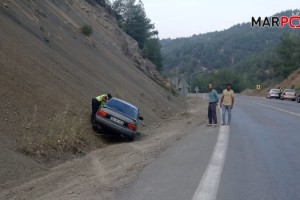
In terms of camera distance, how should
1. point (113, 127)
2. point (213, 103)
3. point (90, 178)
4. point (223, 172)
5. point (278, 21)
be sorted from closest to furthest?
point (223, 172) → point (90, 178) → point (113, 127) → point (213, 103) → point (278, 21)

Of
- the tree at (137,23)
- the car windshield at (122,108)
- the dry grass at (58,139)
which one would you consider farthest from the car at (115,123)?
the tree at (137,23)

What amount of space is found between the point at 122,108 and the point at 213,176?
10303mm

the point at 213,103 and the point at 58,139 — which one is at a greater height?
the point at 213,103

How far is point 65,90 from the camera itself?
792 inches

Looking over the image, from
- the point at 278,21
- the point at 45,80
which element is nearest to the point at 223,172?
the point at 45,80

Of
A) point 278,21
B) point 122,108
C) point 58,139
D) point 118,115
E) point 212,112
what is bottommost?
point 58,139

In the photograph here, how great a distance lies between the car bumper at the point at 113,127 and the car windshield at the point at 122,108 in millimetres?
978

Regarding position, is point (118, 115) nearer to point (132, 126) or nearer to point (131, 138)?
point (132, 126)

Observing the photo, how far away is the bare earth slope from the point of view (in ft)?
45.4

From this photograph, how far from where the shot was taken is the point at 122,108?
19.5m

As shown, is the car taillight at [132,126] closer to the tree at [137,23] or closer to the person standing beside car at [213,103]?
the person standing beside car at [213,103]

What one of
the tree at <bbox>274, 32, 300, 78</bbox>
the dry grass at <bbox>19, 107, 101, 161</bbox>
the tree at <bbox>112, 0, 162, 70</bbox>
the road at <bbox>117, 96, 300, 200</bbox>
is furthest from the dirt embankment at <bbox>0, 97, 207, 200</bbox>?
the tree at <bbox>274, 32, 300, 78</bbox>

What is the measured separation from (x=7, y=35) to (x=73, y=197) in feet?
42.8

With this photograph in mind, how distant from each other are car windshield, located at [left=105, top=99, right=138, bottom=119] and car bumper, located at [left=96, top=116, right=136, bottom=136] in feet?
3.21
